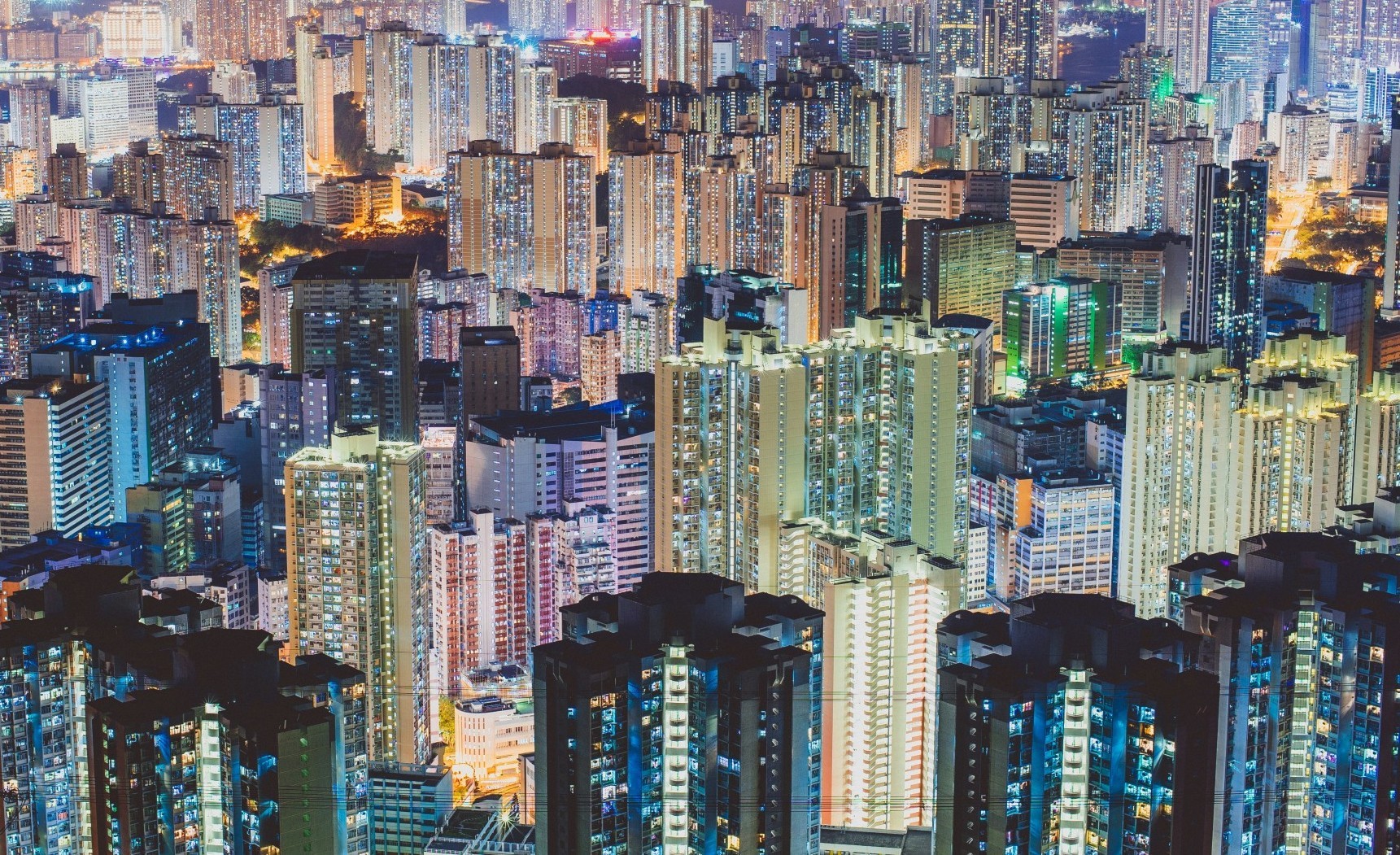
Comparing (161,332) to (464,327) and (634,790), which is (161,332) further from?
(634,790)

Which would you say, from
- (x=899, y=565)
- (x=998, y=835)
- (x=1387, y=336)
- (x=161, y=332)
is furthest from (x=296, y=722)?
(x=1387, y=336)

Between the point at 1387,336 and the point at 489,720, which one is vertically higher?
the point at 1387,336

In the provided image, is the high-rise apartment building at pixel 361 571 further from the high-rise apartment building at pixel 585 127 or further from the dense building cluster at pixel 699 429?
the high-rise apartment building at pixel 585 127

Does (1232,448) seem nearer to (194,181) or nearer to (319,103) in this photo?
(194,181)

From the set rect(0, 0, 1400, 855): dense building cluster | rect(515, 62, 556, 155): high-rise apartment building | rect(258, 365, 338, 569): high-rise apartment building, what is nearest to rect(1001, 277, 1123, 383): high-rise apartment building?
rect(0, 0, 1400, 855): dense building cluster

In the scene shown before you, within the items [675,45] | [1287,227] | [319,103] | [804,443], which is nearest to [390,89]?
[319,103]

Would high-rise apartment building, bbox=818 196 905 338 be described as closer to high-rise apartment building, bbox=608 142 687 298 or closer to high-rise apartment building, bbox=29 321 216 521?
high-rise apartment building, bbox=608 142 687 298
